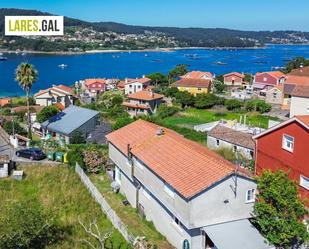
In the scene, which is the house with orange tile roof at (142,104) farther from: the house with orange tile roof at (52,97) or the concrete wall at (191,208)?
the concrete wall at (191,208)

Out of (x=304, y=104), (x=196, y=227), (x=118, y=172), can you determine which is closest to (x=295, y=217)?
(x=196, y=227)

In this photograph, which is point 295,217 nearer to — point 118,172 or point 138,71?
point 118,172

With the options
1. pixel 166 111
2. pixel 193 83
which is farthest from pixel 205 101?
pixel 193 83

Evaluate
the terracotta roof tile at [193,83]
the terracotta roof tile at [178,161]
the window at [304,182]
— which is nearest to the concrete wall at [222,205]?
the terracotta roof tile at [178,161]

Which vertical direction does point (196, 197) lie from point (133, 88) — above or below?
above

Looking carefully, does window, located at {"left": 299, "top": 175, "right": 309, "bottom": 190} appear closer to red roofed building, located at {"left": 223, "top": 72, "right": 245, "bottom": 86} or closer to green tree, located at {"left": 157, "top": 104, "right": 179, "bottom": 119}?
green tree, located at {"left": 157, "top": 104, "right": 179, "bottom": 119}

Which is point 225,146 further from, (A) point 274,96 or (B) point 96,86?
(B) point 96,86
